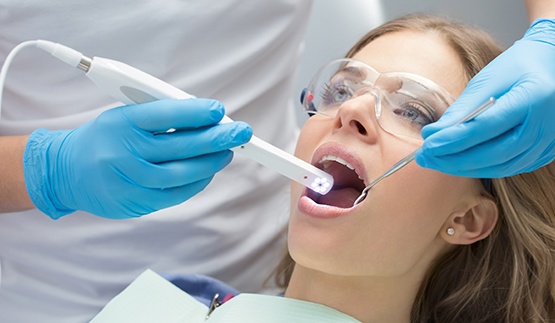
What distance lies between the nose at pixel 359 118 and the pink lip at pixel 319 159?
45mm

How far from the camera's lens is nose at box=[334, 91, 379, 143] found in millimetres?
1649

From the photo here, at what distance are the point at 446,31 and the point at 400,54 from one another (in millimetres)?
154

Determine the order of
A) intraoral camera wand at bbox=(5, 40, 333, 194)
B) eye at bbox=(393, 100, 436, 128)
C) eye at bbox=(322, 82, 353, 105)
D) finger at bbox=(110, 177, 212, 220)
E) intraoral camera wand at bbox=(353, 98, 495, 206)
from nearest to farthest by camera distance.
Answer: intraoral camera wand at bbox=(353, 98, 495, 206), intraoral camera wand at bbox=(5, 40, 333, 194), finger at bbox=(110, 177, 212, 220), eye at bbox=(393, 100, 436, 128), eye at bbox=(322, 82, 353, 105)

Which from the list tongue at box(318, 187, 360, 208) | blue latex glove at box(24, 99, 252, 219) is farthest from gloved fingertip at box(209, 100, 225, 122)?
tongue at box(318, 187, 360, 208)

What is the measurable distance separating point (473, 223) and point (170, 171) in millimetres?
716

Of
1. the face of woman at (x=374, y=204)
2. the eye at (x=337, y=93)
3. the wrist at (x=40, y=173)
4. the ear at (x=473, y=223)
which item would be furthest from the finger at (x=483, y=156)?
the wrist at (x=40, y=173)

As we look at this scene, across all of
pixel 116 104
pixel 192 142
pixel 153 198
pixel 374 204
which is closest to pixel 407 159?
pixel 374 204

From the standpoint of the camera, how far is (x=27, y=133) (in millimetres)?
1966

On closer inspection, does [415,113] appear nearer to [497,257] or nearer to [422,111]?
[422,111]

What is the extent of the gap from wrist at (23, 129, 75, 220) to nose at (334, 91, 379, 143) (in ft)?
1.99

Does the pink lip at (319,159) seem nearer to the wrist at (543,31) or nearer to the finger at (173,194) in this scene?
the finger at (173,194)

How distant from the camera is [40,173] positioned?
1.68 m

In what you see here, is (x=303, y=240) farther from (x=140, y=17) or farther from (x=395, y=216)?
(x=140, y=17)

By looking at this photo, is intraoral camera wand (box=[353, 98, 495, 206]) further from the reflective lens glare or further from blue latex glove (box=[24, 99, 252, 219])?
blue latex glove (box=[24, 99, 252, 219])
